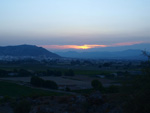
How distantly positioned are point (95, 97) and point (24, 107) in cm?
419

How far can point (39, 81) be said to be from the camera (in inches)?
1745

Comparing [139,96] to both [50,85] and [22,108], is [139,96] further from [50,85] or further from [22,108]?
[50,85]

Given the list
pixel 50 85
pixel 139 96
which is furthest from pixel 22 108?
pixel 50 85

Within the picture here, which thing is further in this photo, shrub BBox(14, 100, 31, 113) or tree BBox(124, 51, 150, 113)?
shrub BBox(14, 100, 31, 113)

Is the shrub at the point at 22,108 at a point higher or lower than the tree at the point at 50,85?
higher

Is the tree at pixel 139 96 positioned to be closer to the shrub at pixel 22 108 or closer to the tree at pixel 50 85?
the shrub at pixel 22 108

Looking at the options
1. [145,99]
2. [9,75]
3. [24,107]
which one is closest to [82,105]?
[24,107]

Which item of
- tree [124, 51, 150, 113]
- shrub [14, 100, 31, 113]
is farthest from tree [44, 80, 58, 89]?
tree [124, 51, 150, 113]

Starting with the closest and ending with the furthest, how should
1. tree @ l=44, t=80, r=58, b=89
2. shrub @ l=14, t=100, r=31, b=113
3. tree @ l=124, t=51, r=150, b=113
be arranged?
tree @ l=124, t=51, r=150, b=113 < shrub @ l=14, t=100, r=31, b=113 < tree @ l=44, t=80, r=58, b=89

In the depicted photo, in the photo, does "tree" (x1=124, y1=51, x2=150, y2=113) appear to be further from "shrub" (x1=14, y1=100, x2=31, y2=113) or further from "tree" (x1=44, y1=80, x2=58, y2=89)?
"tree" (x1=44, y1=80, x2=58, y2=89)

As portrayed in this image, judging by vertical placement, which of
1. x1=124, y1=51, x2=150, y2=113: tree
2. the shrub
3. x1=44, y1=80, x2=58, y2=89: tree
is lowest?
x1=44, y1=80, x2=58, y2=89: tree

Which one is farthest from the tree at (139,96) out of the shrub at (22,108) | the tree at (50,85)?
the tree at (50,85)

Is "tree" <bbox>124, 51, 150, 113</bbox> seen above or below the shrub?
above

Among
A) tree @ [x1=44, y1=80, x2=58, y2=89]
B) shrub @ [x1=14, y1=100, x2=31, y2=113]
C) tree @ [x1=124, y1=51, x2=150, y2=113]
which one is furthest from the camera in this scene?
tree @ [x1=44, y1=80, x2=58, y2=89]
